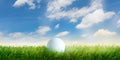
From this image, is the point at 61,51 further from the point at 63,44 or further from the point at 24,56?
the point at 24,56

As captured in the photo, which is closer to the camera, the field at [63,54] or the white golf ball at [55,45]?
the field at [63,54]

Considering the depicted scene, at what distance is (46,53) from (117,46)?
1.93m

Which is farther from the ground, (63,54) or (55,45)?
(55,45)

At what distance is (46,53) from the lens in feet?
25.1

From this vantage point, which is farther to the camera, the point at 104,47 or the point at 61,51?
the point at 104,47

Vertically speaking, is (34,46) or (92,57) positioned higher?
(34,46)

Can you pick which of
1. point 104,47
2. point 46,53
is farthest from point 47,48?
point 104,47

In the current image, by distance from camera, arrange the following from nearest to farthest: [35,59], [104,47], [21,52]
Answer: [35,59] → [21,52] → [104,47]

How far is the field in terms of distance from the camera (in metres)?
7.46

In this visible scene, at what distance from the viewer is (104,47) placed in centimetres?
845

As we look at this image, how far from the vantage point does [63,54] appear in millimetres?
7566

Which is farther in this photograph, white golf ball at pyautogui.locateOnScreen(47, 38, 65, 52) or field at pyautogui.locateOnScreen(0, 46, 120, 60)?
white golf ball at pyautogui.locateOnScreen(47, 38, 65, 52)

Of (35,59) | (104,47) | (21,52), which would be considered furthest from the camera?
(104,47)

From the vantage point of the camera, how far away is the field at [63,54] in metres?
7.46
